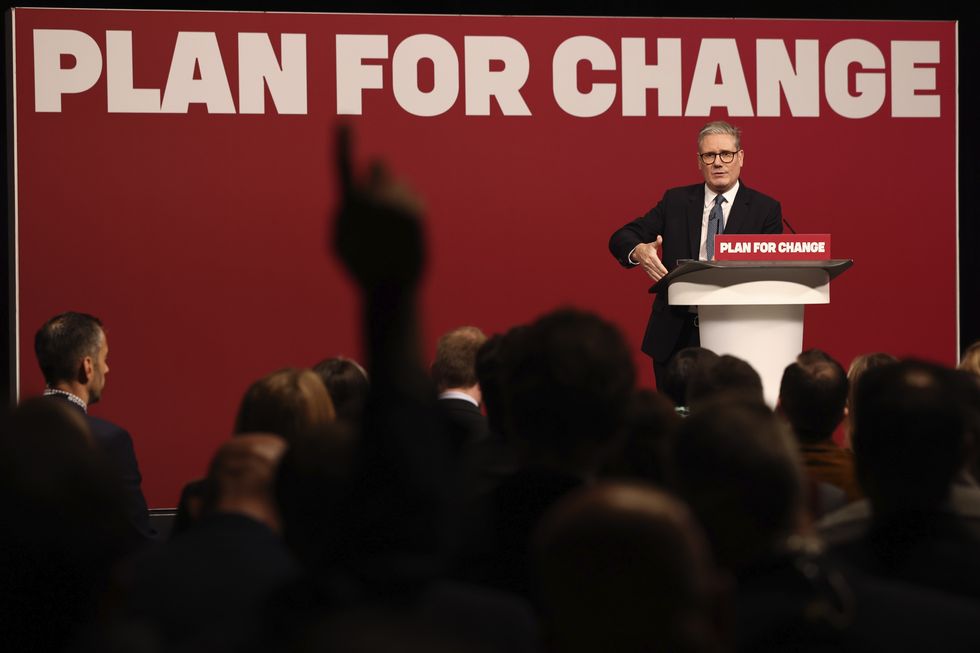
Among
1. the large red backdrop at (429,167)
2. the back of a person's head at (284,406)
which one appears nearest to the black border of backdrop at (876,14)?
the large red backdrop at (429,167)

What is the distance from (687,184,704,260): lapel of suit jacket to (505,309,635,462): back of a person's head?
11.7ft

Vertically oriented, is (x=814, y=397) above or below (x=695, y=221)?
below

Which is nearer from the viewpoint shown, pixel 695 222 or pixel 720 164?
pixel 720 164

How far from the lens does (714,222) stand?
17.0 feet

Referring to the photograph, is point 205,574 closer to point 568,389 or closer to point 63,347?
point 568,389

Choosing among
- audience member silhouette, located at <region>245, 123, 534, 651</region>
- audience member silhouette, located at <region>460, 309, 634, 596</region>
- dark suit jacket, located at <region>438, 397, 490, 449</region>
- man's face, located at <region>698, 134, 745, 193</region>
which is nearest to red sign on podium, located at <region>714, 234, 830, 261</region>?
man's face, located at <region>698, 134, 745, 193</region>

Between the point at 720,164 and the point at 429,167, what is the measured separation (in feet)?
5.93

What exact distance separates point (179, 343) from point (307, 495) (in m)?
5.16

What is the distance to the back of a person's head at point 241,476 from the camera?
5.33 feet

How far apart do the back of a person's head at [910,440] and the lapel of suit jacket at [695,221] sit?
11.4 ft

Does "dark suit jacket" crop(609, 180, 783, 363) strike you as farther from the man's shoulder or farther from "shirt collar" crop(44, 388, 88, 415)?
the man's shoulder

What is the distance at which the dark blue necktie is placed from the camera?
5160 millimetres

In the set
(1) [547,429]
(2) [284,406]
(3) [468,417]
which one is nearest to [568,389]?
(1) [547,429]

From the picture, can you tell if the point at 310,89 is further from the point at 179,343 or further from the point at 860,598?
the point at 860,598
